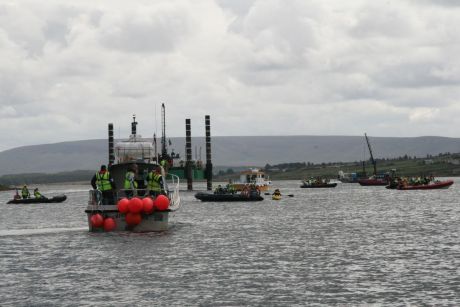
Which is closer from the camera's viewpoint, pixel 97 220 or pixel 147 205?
pixel 147 205

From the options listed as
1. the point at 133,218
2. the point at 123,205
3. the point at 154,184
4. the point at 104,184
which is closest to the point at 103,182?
the point at 104,184

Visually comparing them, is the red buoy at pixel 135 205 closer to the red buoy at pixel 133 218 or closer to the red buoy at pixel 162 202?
the red buoy at pixel 133 218

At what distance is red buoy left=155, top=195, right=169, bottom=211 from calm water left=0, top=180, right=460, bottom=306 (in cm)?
219

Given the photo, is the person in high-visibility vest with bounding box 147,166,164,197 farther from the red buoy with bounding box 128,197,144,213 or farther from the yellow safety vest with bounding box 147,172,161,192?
the red buoy with bounding box 128,197,144,213

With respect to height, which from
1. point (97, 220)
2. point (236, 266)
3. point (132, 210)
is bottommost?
point (236, 266)

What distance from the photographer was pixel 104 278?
145 feet

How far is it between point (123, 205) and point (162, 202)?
2453 millimetres

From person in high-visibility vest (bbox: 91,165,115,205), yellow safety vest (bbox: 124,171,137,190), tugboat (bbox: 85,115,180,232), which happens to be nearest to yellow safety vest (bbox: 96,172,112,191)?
person in high-visibility vest (bbox: 91,165,115,205)

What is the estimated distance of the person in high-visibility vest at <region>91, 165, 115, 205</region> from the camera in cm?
5891

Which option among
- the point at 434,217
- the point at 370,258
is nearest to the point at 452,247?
the point at 370,258

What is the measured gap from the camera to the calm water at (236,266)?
38.6m

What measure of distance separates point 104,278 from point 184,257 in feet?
29.1

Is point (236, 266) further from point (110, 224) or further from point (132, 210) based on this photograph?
point (110, 224)

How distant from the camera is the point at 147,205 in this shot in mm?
58750
